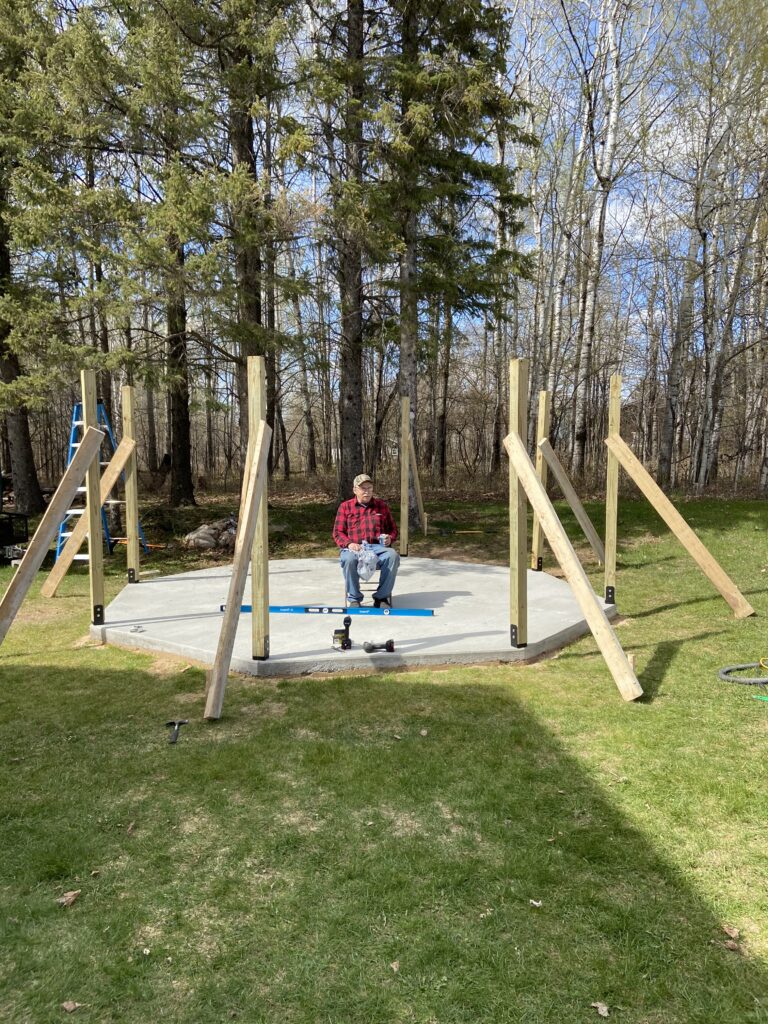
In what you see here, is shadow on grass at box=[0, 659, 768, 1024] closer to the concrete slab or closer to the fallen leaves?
the fallen leaves

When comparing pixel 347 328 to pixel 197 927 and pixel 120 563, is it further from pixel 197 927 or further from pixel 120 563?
pixel 197 927

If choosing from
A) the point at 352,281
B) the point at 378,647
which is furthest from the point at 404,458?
the point at 378,647

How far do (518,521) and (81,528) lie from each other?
185 inches

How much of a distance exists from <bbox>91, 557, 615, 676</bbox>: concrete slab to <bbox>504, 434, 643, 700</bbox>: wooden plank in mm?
759

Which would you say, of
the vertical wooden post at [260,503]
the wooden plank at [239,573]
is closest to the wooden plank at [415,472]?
the vertical wooden post at [260,503]

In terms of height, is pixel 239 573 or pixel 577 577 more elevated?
pixel 239 573

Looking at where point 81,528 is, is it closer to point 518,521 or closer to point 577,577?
point 518,521

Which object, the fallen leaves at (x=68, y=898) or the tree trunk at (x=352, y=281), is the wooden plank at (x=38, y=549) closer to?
the fallen leaves at (x=68, y=898)

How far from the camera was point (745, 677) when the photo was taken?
4473mm

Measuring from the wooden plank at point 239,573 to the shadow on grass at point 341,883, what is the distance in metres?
0.23

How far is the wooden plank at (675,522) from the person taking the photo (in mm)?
5875

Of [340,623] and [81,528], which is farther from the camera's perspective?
[81,528]

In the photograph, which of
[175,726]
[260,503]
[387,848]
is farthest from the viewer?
[260,503]

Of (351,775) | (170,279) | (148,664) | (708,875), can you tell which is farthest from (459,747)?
(170,279)
